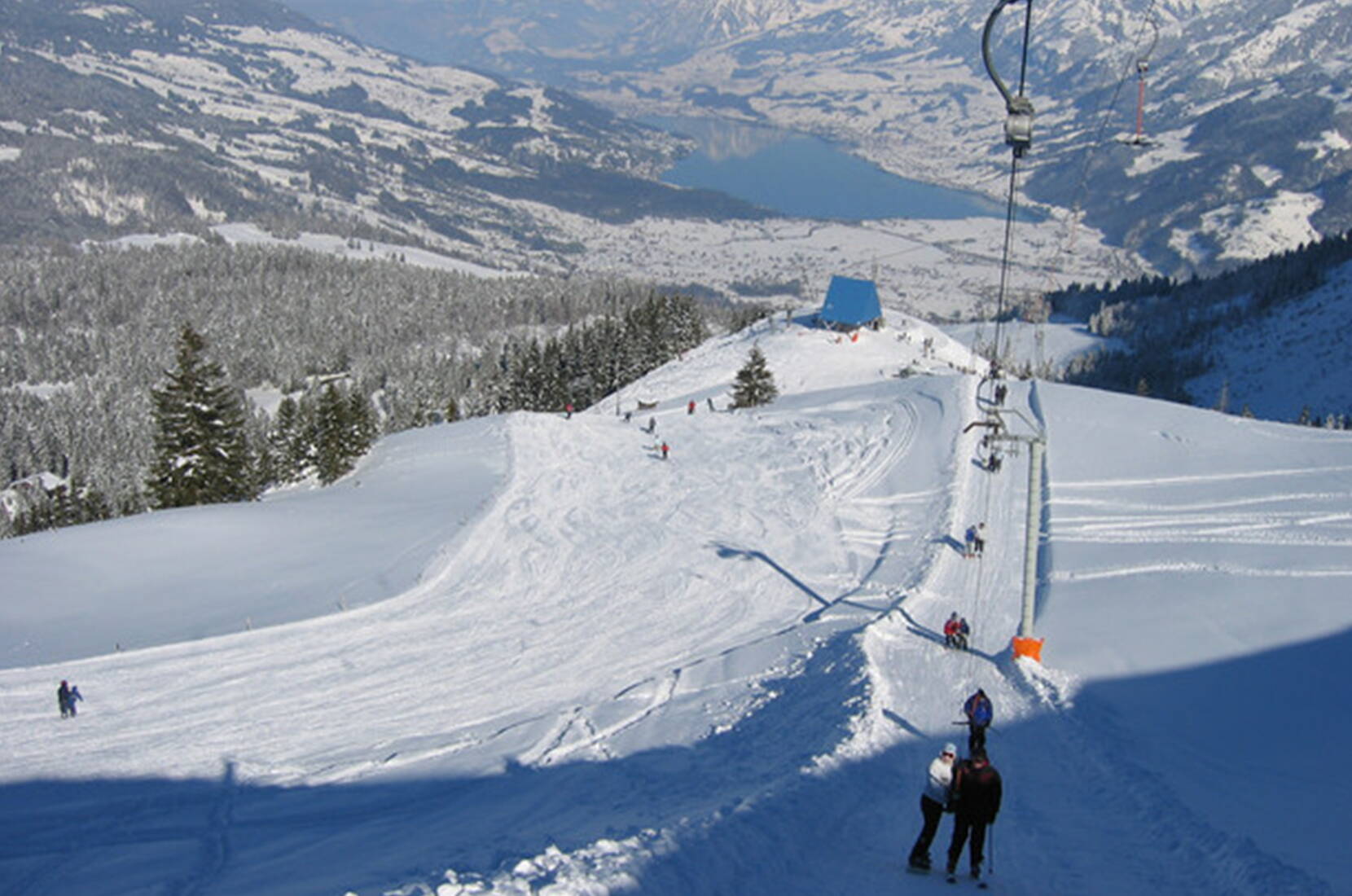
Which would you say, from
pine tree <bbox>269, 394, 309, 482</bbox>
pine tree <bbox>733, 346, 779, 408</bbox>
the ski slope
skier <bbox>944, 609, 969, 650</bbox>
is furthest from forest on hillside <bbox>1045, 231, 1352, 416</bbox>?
skier <bbox>944, 609, 969, 650</bbox>

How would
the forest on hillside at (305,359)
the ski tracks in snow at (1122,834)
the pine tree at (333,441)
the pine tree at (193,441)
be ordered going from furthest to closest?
the forest on hillside at (305,359), the pine tree at (333,441), the pine tree at (193,441), the ski tracks in snow at (1122,834)

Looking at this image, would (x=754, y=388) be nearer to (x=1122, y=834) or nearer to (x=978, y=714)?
(x=978, y=714)

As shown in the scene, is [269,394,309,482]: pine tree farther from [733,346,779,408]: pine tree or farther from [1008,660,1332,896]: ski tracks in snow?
[1008,660,1332,896]: ski tracks in snow

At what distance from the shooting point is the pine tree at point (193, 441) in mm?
46875

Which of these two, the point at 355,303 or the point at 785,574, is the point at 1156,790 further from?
the point at 355,303

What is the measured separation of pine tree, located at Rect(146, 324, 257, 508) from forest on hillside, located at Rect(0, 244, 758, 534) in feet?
75.3

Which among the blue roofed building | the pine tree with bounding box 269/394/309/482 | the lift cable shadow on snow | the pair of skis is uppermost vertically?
the blue roofed building

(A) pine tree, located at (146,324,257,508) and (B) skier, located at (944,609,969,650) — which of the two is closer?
(B) skier, located at (944,609,969,650)

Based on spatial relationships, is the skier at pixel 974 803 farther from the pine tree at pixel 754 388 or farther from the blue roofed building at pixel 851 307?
the blue roofed building at pixel 851 307

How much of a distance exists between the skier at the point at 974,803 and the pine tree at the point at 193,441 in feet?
146

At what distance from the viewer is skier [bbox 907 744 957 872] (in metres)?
11.1

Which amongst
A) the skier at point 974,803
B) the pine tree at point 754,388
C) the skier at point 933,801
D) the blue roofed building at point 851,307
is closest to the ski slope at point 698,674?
the skier at point 933,801

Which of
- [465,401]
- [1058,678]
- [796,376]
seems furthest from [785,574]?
[465,401]

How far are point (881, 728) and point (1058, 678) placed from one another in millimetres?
6091
